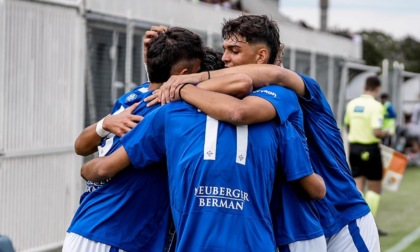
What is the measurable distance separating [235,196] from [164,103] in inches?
21.0

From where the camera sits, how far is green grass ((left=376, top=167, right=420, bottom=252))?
10.8 metres

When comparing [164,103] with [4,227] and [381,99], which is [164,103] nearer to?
[4,227]

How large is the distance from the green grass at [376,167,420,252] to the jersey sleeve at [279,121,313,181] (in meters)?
6.63

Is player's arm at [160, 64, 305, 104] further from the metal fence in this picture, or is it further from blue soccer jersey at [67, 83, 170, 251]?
the metal fence

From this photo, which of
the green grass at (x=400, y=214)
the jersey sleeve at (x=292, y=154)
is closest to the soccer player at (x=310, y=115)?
the jersey sleeve at (x=292, y=154)

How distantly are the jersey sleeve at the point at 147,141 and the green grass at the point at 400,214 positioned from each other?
6.75 meters

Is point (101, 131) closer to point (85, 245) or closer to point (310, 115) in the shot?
point (85, 245)

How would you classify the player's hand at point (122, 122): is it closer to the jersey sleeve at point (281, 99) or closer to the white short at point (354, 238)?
the jersey sleeve at point (281, 99)

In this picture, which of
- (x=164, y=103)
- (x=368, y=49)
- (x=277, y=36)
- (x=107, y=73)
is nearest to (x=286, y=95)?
(x=277, y=36)

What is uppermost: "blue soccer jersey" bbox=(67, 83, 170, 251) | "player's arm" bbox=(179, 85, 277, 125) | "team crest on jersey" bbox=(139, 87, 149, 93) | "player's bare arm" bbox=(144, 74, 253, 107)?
"player's bare arm" bbox=(144, 74, 253, 107)

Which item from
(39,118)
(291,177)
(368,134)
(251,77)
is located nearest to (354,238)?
(291,177)

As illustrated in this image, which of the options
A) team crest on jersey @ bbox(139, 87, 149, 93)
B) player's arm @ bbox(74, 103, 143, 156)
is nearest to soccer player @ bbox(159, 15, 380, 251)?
player's arm @ bbox(74, 103, 143, 156)

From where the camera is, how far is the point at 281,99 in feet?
12.0

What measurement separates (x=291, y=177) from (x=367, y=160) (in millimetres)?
8165
